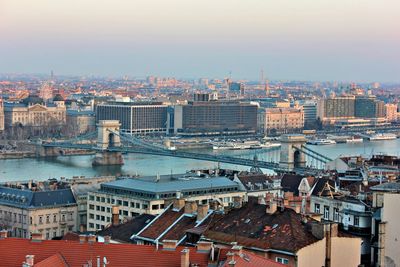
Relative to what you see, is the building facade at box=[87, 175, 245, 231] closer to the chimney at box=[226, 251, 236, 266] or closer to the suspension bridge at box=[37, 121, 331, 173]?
the chimney at box=[226, 251, 236, 266]

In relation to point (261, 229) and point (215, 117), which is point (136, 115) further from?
point (261, 229)

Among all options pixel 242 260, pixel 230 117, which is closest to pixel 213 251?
pixel 242 260

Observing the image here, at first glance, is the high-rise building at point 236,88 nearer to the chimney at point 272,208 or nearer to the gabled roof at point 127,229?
the gabled roof at point 127,229

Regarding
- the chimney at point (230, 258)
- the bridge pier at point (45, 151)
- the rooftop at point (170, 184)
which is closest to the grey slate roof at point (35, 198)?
the rooftop at point (170, 184)

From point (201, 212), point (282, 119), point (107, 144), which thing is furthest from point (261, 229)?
point (282, 119)

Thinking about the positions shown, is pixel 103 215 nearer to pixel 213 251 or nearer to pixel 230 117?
pixel 213 251
